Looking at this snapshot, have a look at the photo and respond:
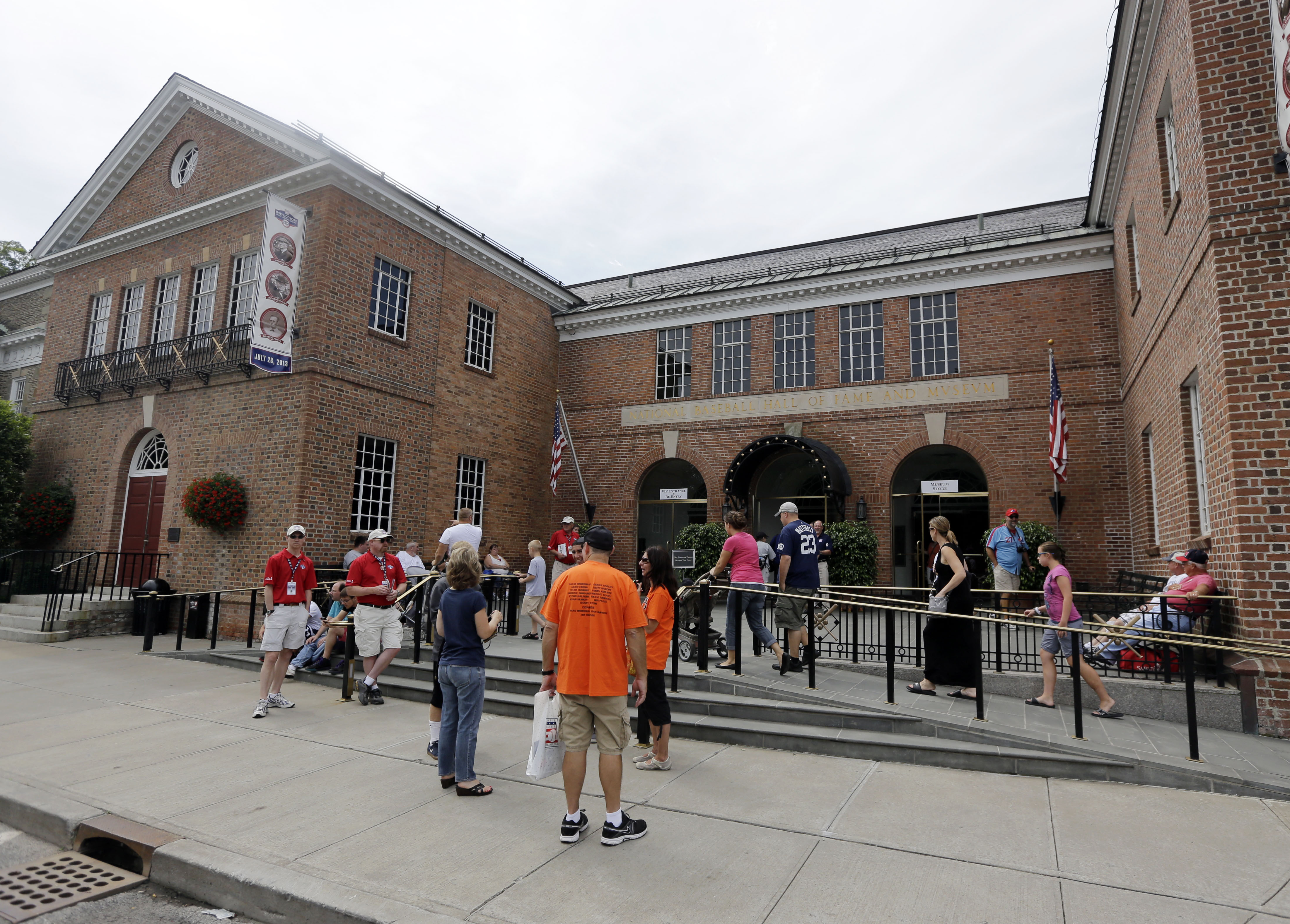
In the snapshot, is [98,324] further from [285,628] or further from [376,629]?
[376,629]

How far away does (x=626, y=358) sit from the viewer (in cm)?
1919

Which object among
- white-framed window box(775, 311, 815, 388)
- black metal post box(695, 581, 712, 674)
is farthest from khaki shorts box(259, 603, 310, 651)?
white-framed window box(775, 311, 815, 388)

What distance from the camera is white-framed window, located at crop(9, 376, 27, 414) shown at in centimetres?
2380

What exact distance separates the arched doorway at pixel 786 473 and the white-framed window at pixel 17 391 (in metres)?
24.2

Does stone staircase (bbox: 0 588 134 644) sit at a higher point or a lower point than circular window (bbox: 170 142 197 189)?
lower

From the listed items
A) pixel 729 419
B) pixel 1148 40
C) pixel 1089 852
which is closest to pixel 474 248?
pixel 729 419

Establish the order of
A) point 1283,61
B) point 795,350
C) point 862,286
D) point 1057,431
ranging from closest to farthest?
point 1283,61 → point 1057,431 → point 862,286 → point 795,350

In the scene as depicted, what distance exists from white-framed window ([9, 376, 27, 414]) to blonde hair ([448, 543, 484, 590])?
26893 mm

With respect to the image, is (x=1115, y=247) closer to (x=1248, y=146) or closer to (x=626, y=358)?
(x=1248, y=146)

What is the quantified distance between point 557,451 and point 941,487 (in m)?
9.21

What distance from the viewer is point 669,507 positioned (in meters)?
20.2

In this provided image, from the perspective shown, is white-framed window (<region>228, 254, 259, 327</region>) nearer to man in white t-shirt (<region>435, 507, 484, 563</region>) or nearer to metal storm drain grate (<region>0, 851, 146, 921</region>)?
man in white t-shirt (<region>435, 507, 484, 563</region>)

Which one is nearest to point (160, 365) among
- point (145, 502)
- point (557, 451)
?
point (145, 502)

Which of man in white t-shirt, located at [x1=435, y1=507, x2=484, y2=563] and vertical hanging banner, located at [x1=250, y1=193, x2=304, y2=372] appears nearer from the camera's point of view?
man in white t-shirt, located at [x1=435, y1=507, x2=484, y2=563]
